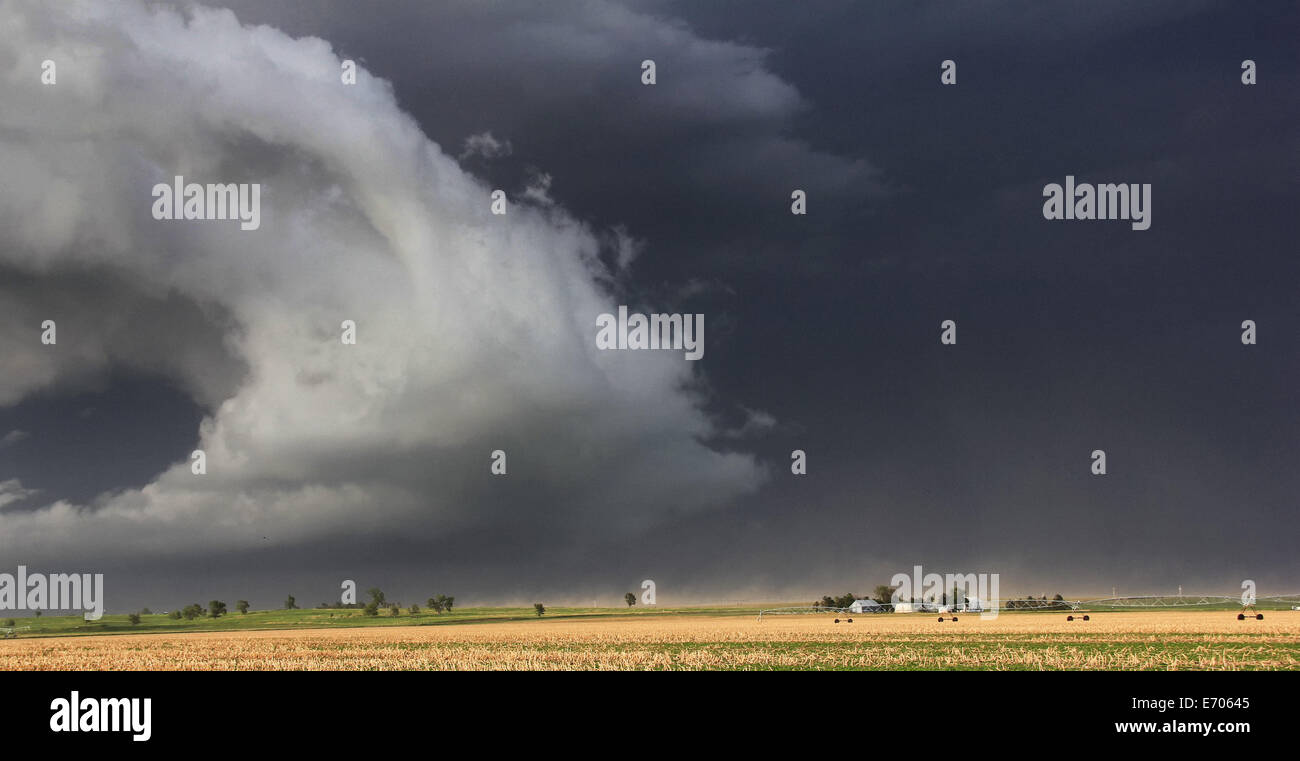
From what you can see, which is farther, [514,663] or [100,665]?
[100,665]

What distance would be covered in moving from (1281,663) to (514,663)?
3759 centimetres

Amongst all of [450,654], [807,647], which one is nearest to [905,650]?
[807,647]

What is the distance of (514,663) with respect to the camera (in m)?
46.8

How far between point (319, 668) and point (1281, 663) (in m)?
48.5
